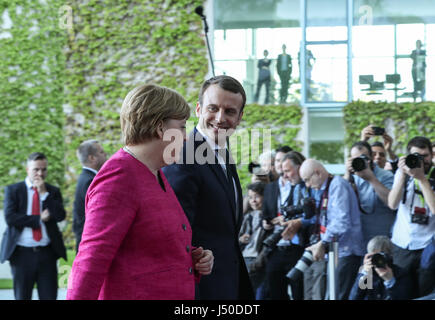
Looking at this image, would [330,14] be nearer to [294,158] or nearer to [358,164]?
[294,158]

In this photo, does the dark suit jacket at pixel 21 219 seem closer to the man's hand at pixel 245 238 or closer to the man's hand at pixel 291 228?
the man's hand at pixel 245 238

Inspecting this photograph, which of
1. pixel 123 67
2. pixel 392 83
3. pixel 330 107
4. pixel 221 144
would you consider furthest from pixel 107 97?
pixel 221 144

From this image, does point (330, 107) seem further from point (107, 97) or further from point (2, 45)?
point (2, 45)

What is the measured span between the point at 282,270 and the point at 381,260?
1150 mm

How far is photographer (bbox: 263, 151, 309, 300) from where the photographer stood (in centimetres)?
602

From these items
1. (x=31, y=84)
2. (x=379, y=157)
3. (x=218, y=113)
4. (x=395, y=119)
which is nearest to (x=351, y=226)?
(x=379, y=157)

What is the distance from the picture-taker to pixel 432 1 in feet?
36.6

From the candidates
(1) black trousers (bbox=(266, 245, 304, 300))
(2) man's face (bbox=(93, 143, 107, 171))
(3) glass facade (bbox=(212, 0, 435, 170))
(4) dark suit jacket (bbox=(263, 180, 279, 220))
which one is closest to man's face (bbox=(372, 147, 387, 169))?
(4) dark suit jacket (bbox=(263, 180, 279, 220))

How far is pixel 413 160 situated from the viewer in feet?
16.8

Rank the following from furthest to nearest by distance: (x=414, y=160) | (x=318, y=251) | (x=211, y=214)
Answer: (x=318, y=251)
(x=414, y=160)
(x=211, y=214)

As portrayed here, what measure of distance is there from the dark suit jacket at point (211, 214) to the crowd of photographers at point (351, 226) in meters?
2.55

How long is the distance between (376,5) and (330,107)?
76.9 inches

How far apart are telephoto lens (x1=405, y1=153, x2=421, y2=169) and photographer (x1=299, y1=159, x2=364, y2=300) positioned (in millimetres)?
758

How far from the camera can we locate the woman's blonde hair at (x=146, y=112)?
2150mm
